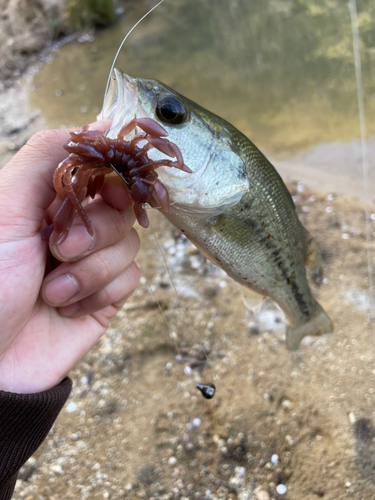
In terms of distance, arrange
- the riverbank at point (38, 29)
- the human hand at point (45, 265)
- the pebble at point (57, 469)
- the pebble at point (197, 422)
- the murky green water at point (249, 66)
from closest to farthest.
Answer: the human hand at point (45, 265) < the pebble at point (57, 469) < the pebble at point (197, 422) < the murky green water at point (249, 66) < the riverbank at point (38, 29)

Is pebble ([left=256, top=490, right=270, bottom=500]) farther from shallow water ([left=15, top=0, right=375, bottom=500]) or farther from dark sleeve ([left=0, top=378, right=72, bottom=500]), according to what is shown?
dark sleeve ([left=0, top=378, right=72, bottom=500])

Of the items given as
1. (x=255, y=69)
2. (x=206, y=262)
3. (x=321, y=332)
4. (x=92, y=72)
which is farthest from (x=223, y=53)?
(x=321, y=332)

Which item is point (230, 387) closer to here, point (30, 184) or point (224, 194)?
point (224, 194)

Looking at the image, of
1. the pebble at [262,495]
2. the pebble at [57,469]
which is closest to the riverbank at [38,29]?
the pebble at [57,469]

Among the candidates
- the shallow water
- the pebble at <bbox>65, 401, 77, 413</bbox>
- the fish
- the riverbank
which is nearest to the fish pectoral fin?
the fish

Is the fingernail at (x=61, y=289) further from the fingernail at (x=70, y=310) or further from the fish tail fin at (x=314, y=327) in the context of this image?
the fish tail fin at (x=314, y=327)

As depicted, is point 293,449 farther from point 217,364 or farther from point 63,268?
point 63,268
